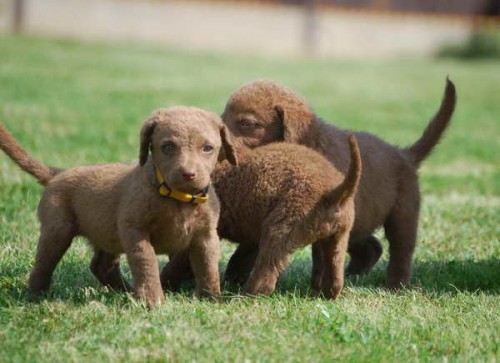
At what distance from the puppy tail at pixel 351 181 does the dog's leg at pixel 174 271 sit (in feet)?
3.63

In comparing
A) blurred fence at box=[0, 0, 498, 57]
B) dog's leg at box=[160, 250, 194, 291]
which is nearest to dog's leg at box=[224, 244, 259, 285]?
dog's leg at box=[160, 250, 194, 291]

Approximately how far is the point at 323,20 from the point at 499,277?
2954 cm

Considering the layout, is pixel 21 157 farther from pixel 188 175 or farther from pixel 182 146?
pixel 188 175

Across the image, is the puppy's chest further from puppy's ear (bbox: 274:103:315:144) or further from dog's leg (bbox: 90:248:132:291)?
puppy's ear (bbox: 274:103:315:144)

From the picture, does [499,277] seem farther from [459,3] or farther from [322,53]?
[459,3]

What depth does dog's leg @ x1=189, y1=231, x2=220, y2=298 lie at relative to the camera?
5.53 metres

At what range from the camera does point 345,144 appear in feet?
22.4

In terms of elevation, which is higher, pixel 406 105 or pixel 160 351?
pixel 160 351

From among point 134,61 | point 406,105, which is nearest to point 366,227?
point 406,105

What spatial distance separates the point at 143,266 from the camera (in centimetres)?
523

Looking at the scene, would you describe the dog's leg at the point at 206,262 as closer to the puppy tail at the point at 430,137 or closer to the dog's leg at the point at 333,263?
the dog's leg at the point at 333,263

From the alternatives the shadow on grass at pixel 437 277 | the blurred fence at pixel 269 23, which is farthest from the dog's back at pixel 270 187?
the blurred fence at pixel 269 23

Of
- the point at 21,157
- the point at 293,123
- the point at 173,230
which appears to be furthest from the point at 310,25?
the point at 173,230

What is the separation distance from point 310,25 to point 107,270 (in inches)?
1168
